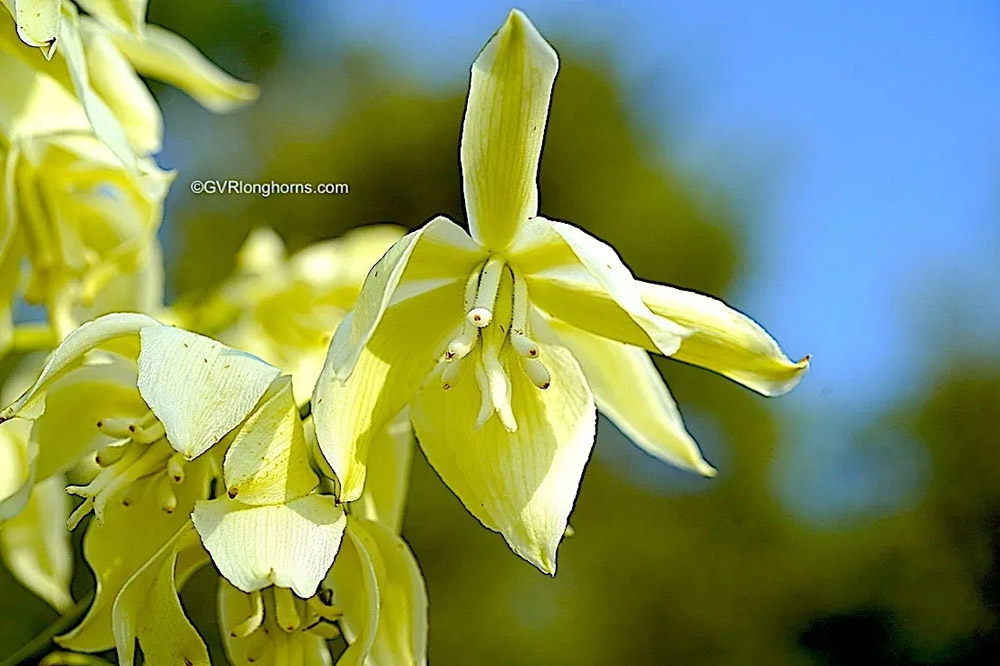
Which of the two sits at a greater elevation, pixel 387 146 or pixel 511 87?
pixel 511 87

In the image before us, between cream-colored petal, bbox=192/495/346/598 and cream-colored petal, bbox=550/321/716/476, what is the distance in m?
0.13

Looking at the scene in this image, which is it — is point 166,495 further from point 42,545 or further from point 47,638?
point 42,545

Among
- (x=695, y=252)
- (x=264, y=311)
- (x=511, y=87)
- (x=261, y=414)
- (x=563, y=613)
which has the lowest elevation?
(x=563, y=613)

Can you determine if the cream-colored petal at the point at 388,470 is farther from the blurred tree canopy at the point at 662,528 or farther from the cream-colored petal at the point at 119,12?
the blurred tree canopy at the point at 662,528

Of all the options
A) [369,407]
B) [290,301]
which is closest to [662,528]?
[290,301]

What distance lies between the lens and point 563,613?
181 inches

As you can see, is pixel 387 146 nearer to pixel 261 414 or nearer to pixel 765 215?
pixel 765 215

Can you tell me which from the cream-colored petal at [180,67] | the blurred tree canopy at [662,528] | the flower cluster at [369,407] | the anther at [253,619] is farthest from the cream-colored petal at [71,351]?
the blurred tree canopy at [662,528]

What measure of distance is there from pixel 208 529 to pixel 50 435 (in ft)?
0.44

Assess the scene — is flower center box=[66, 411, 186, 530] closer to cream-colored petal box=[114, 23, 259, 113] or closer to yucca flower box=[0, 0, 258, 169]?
yucca flower box=[0, 0, 258, 169]

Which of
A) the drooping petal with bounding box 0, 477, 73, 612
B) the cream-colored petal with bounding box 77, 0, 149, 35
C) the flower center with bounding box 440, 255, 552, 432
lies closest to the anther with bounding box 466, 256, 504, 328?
the flower center with bounding box 440, 255, 552, 432

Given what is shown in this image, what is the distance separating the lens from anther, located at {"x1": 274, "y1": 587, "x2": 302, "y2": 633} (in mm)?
391

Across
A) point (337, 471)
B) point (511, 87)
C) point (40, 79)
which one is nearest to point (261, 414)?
point (337, 471)

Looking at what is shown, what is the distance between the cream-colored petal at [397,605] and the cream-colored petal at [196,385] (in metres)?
0.08
